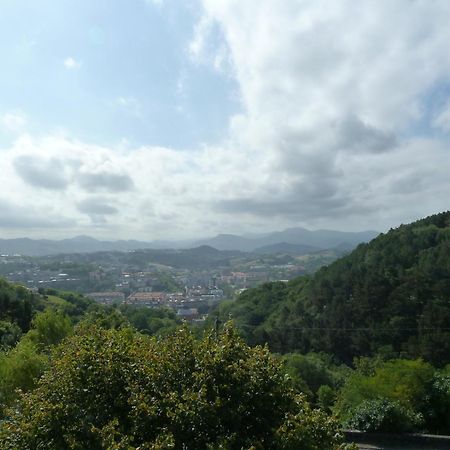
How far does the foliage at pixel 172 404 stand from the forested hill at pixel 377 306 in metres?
53.3

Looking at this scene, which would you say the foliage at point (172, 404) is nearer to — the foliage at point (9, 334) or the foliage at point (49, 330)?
the foliage at point (49, 330)

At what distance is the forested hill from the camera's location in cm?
5785

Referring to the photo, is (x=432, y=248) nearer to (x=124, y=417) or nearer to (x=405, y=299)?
(x=405, y=299)

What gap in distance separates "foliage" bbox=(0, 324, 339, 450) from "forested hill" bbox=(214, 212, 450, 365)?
2098 inches

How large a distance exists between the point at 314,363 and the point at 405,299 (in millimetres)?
21274

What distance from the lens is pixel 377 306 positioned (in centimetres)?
6575

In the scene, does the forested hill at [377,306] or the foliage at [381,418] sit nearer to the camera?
the foliage at [381,418]

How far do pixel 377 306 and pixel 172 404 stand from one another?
211 feet

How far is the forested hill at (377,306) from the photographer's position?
57.9m

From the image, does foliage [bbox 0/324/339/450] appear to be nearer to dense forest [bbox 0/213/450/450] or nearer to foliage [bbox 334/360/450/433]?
dense forest [bbox 0/213/450/450]

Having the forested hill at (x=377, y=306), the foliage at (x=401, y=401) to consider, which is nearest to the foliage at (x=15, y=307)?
the forested hill at (x=377, y=306)

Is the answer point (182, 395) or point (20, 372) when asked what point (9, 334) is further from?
point (182, 395)

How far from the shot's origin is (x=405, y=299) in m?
61.8

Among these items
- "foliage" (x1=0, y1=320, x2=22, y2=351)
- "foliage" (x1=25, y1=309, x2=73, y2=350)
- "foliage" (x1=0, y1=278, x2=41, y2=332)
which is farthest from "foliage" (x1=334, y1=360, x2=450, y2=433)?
"foliage" (x1=0, y1=278, x2=41, y2=332)
